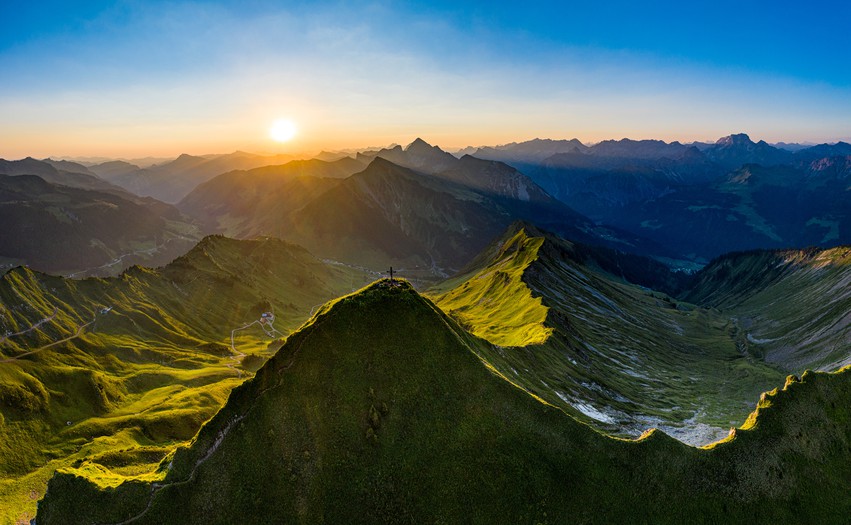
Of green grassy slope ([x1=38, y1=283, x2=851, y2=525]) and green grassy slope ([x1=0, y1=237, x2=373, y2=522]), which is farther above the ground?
green grassy slope ([x1=38, y1=283, x2=851, y2=525])

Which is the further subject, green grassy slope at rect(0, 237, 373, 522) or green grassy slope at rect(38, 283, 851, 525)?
green grassy slope at rect(0, 237, 373, 522)

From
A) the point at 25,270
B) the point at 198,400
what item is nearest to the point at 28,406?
the point at 198,400

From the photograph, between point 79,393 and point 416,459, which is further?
point 79,393

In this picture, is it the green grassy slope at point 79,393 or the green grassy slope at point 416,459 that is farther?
the green grassy slope at point 79,393

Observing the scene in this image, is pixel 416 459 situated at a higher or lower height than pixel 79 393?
higher

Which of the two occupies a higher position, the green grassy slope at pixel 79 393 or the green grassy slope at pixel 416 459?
the green grassy slope at pixel 416 459

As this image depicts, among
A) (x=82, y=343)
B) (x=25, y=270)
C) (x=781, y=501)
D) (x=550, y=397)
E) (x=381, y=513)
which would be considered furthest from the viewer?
(x=25, y=270)

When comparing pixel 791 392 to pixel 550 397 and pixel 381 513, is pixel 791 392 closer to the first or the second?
pixel 550 397

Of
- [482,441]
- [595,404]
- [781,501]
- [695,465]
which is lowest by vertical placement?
[595,404]
